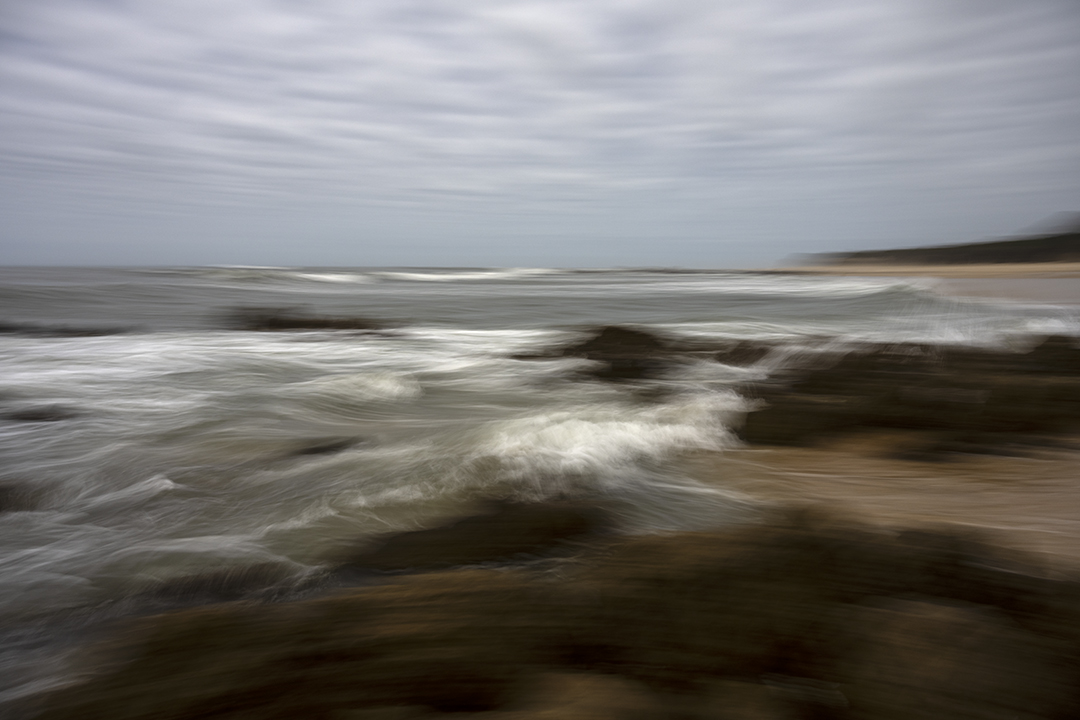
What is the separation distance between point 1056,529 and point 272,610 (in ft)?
7.51

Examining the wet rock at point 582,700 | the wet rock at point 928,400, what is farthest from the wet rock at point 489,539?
the wet rock at point 928,400

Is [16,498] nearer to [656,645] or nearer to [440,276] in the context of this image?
[656,645]

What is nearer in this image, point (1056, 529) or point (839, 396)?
point (1056, 529)

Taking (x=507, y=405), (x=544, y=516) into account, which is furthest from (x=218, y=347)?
(x=544, y=516)

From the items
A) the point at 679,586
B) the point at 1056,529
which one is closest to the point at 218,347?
the point at 679,586

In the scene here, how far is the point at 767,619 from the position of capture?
137 cm

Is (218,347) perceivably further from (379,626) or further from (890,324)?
(890,324)

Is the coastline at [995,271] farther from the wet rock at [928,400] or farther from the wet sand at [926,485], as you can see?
the wet sand at [926,485]

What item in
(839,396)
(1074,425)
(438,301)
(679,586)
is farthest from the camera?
(438,301)

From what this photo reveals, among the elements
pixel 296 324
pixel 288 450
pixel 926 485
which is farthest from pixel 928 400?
pixel 296 324

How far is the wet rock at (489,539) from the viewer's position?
1822 mm

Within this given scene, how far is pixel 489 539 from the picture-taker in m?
1.92

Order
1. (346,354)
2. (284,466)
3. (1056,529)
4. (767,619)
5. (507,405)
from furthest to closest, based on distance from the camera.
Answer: (346,354) → (507,405) → (284,466) → (1056,529) → (767,619)

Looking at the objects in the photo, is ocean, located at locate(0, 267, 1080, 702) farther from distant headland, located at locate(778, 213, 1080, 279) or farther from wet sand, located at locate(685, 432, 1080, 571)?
distant headland, located at locate(778, 213, 1080, 279)
